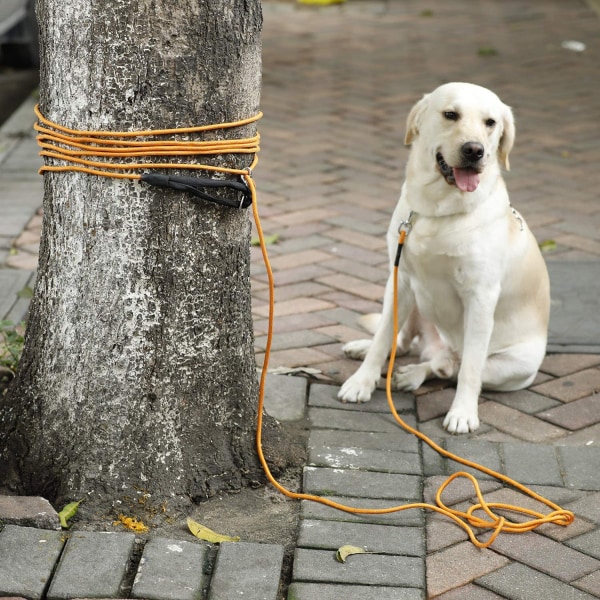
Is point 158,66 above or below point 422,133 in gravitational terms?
above

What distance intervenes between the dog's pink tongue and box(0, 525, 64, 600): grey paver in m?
1.63

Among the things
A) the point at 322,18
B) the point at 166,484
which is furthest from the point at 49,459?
the point at 322,18

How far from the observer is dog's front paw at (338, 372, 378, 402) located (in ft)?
11.7

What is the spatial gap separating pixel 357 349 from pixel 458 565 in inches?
53.8

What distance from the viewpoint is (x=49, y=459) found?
9.16ft

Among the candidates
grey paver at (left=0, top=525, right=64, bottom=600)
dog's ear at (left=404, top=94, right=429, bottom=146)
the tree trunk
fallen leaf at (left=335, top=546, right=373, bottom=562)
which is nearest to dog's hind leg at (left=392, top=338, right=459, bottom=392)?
dog's ear at (left=404, top=94, right=429, bottom=146)

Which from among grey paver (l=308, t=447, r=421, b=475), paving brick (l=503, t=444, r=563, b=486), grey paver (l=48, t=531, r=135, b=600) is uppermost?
grey paver (l=48, t=531, r=135, b=600)

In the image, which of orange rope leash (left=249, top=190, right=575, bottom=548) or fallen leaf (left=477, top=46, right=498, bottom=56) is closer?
orange rope leash (left=249, top=190, right=575, bottom=548)

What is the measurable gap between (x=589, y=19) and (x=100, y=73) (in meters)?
9.16

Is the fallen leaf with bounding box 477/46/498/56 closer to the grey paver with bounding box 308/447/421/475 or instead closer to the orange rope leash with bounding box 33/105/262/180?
the grey paver with bounding box 308/447/421/475

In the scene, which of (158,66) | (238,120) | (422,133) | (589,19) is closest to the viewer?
(158,66)

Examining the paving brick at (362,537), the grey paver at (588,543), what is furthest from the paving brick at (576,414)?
the paving brick at (362,537)

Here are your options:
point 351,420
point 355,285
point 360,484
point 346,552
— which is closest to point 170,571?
point 346,552

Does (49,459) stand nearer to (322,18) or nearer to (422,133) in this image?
(422,133)
